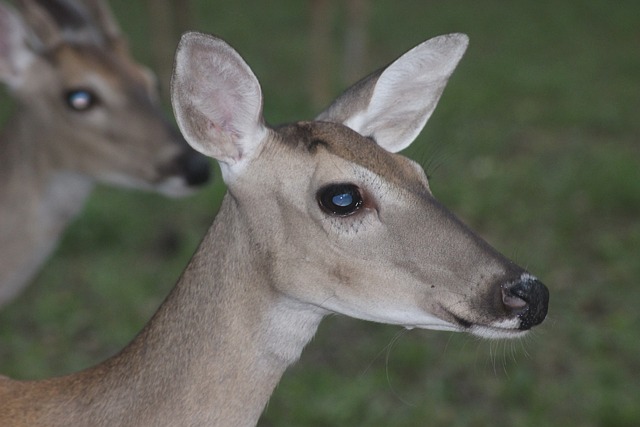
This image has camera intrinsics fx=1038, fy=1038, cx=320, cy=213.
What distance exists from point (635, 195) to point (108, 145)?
3.27 meters

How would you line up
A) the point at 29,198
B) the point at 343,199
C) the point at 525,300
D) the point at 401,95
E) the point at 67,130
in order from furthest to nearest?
the point at 67,130 → the point at 29,198 → the point at 401,95 → the point at 343,199 → the point at 525,300

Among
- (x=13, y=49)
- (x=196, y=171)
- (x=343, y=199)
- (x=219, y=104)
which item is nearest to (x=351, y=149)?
(x=343, y=199)

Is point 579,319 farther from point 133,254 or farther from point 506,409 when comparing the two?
point 133,254

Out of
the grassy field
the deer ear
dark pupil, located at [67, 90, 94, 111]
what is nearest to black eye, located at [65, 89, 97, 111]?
dark pupil, located at [67, 90, 94, 111]

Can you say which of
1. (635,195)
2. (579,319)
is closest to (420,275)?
(579,319)

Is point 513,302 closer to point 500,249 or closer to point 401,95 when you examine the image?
point 401,95

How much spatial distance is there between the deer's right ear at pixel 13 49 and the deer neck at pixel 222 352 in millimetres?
2261

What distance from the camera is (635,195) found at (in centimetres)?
603

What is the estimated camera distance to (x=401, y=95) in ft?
8.16

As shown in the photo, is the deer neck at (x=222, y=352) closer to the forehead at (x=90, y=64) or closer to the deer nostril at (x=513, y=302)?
the deer nostril at (x=513, y=302)

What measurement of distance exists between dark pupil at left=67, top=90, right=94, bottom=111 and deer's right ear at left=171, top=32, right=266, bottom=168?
81.5 inches

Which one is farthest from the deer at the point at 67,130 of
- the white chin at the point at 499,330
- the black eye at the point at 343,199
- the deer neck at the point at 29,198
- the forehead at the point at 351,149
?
the white chin at the point at 499,330

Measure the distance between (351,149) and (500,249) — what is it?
3427 mm

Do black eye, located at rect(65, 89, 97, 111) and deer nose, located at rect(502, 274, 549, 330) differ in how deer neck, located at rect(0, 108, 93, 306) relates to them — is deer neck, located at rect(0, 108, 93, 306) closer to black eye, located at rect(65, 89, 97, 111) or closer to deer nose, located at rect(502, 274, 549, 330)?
black eye, located at rect(65, 89, 97, 111)
